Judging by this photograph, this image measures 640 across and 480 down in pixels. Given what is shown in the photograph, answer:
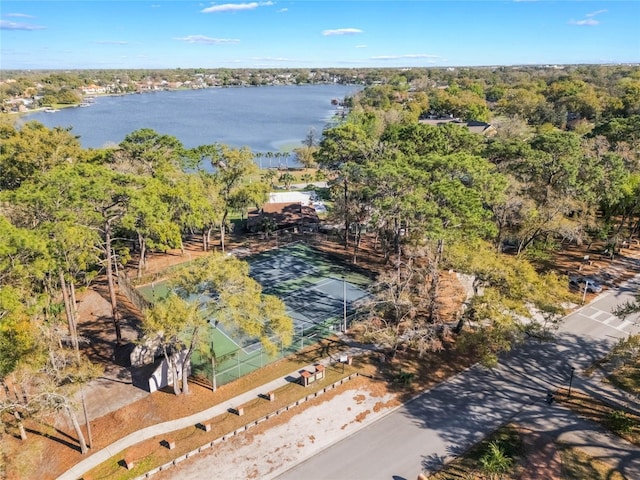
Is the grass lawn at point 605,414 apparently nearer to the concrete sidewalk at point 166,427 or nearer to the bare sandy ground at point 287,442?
the bare sandy ground at point 287,442

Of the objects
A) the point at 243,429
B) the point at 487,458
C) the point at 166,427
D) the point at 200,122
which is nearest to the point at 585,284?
the point at 487,458

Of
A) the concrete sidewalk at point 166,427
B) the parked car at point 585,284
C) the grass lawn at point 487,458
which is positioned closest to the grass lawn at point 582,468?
the grass lawn at point 487,458

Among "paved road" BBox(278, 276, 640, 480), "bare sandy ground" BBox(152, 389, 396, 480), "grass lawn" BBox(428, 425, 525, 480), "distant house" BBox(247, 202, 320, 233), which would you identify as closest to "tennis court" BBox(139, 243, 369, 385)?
"distant house" BBox(247, 202, 320, 233)

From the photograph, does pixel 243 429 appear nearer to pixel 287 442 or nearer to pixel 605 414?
pixel 287 442

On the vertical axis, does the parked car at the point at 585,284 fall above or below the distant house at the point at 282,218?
below

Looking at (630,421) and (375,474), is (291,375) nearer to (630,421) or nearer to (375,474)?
(375,474)

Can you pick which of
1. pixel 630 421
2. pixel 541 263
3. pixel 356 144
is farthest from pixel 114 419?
pixel 541 263

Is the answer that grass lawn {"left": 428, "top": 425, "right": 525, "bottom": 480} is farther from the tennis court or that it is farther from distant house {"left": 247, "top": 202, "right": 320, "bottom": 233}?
distant house {"left": 247, "top": 202, "right": 320, "bottom": 233}
